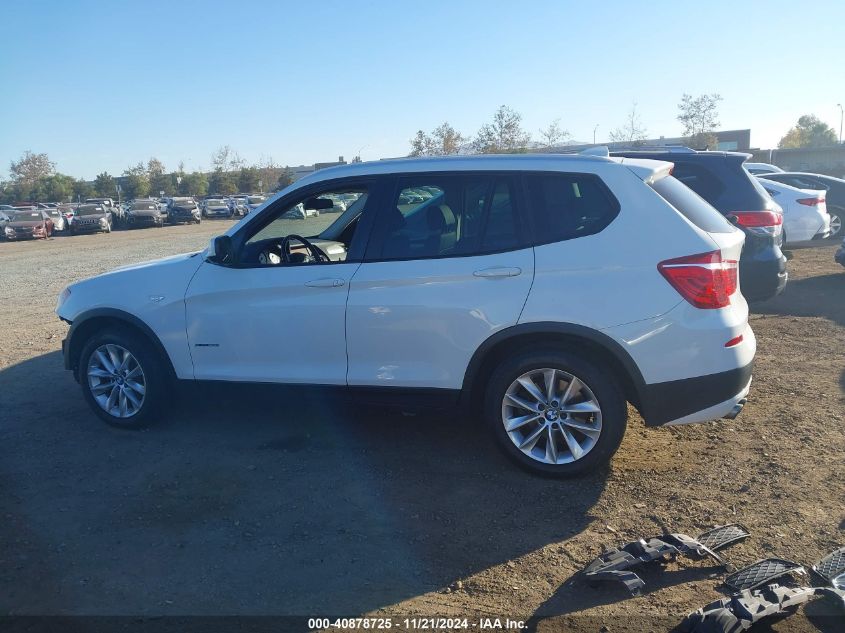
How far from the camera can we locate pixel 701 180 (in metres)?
7.91

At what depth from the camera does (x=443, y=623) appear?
10.8ft

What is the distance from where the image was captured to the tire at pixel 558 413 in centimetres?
454

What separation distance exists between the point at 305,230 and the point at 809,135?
104 m

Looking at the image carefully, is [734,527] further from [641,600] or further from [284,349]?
[284,349]

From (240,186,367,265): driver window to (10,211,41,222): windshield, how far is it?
34885mm

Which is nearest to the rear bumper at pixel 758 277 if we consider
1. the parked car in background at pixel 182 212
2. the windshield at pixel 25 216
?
the windshield at pixel 25 216

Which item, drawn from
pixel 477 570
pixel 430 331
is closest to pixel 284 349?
pixel 430 331

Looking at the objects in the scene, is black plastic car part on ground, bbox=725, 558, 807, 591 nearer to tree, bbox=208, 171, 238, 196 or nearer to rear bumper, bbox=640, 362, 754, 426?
rear bumper, bbox=640, 362, 754, 426

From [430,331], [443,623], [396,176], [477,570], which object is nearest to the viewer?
[443,623]

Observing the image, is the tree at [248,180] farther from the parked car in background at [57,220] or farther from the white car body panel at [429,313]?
the white car body panel at [429,313]

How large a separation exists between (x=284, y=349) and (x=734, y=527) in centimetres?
297

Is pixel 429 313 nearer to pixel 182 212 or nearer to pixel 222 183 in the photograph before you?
pixel 182 212

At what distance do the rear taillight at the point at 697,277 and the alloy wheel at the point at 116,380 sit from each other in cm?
380

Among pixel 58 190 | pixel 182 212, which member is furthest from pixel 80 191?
pixel 182 212
